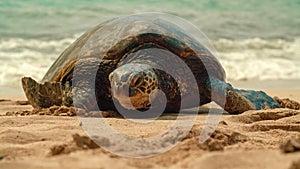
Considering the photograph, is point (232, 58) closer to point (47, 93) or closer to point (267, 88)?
point (267, 88)

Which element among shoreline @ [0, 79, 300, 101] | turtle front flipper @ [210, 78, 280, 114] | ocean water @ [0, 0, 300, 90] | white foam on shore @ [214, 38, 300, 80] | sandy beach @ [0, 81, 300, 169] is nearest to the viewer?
sandy beach @ [0, 81, 300, 169]

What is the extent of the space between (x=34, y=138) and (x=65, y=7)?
1398 centimetres

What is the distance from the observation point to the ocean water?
26.9 ft

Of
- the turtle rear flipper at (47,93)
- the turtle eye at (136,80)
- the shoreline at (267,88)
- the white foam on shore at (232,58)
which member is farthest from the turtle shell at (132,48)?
the white foam on shore at (232,58)

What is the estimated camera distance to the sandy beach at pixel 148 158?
1.86 meters

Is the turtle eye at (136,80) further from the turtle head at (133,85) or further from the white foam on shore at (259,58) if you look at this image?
the white foam on shore at (259,58)

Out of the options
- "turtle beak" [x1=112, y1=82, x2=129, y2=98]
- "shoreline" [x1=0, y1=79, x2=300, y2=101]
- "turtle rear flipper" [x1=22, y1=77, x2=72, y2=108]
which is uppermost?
"turtle beak" [x1=112, y1=82, x2=129, y2=98]

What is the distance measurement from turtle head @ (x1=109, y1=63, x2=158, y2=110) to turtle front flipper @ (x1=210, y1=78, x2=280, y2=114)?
74cm

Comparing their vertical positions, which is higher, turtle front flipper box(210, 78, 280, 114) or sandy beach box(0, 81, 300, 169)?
sandy beach box(0, 81, 300, 169)

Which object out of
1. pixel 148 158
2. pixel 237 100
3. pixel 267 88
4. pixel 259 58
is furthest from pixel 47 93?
pixel 259 58

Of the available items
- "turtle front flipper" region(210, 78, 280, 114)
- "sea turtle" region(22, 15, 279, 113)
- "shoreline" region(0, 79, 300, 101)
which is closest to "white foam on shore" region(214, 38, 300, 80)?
"shoreline" region(0, 79, 300, 101)

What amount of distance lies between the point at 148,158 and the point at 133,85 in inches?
66.6

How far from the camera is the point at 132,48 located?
4262 millimetres

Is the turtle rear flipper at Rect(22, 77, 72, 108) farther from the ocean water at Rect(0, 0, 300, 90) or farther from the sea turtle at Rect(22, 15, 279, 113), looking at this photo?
the ocean water at Rect(0, 0, 300, 90)
